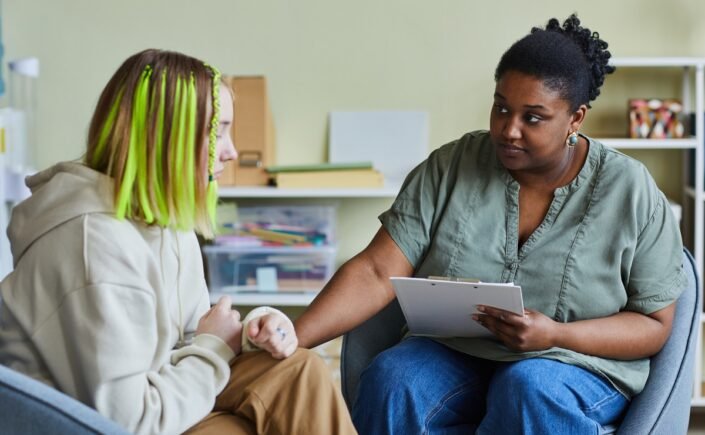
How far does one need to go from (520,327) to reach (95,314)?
2.53 ft

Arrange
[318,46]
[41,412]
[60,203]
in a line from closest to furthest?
[41,412], [60,203], [318,46]

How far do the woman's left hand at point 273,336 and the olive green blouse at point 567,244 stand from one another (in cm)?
49

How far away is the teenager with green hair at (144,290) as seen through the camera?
1335 mm

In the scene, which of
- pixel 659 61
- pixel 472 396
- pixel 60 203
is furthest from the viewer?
pixel 659 61

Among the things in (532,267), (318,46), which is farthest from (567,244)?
(318,46)

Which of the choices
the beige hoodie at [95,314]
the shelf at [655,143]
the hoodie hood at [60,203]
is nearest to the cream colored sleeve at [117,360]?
the beige hoodie at [95,314]

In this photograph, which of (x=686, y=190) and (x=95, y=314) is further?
(x=686, y=190)

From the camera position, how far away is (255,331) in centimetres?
152

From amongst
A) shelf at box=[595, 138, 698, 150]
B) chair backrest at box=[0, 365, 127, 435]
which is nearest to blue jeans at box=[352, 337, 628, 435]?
chair backrest at box=[0, 365, 127, 435]

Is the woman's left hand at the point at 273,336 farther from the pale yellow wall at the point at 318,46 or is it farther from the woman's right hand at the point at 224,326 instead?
the pale yellow wall at the point at 318,46

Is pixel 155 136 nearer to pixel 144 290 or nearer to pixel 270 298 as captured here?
pixel 144 290

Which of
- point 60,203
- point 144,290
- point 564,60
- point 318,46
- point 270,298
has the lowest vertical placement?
point 270,298

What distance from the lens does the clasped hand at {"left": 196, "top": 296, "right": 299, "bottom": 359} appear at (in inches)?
59.0

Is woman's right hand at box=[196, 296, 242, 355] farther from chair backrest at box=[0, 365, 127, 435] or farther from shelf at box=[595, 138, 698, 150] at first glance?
shelf at box=[595, 138, 698, 150]
